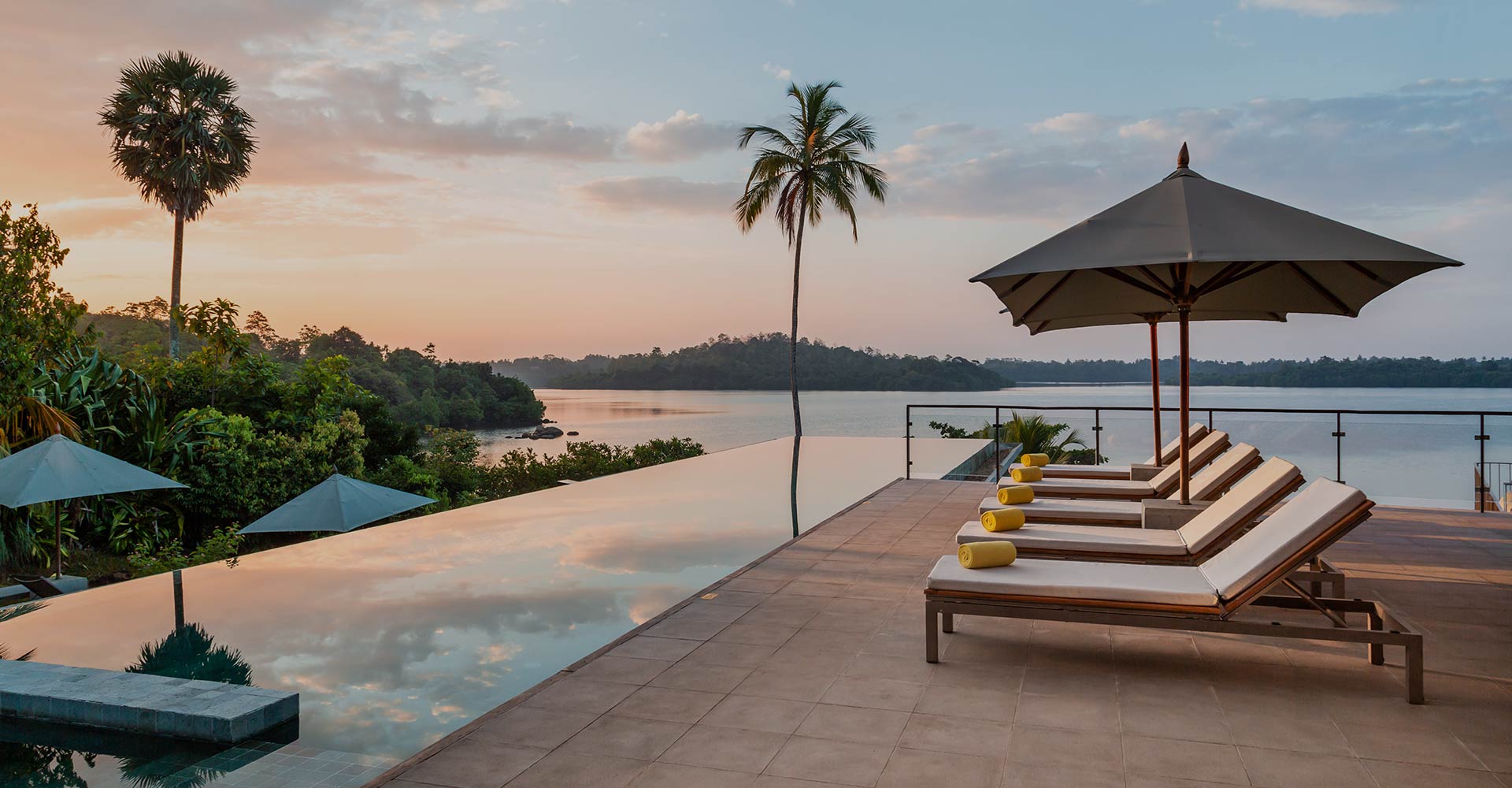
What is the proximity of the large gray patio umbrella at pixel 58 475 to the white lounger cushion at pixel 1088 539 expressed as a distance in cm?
665

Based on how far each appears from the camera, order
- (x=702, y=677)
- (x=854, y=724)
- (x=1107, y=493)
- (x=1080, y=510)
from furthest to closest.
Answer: (x=1107, y=493)
(x=1080, y=510)
(x=702, y=677)
(x=854, y=724)

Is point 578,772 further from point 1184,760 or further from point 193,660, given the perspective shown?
point 193,660

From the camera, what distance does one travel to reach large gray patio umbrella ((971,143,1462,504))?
376 cm

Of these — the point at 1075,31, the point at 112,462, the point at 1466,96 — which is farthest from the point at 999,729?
the point at 1466,96

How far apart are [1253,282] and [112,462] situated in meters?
8.77

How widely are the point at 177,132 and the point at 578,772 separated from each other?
23172 mm

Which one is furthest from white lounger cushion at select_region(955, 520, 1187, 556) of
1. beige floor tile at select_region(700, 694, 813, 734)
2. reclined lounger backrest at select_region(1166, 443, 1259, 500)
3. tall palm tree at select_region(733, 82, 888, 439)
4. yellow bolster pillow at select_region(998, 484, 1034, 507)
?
tall palm tree at select_region(733, 82, 888, 439)

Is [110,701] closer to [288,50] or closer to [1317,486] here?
[1317,486]

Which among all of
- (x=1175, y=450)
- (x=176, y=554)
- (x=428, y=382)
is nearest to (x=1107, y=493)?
(x=1175, y=450)

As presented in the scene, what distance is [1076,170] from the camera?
1341cm

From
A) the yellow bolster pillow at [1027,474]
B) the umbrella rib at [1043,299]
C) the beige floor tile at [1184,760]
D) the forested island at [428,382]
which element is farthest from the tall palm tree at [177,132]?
the beige floor tile at [1184,760]

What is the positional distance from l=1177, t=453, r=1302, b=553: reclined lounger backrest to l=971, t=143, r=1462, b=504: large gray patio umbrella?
47 cm

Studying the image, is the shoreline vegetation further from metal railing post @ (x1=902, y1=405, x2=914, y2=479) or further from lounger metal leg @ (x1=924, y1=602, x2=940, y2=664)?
lounger metal leg @ (x1=924, y1=602, x2=940, y2=664)

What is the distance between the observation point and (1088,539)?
4.52 m
